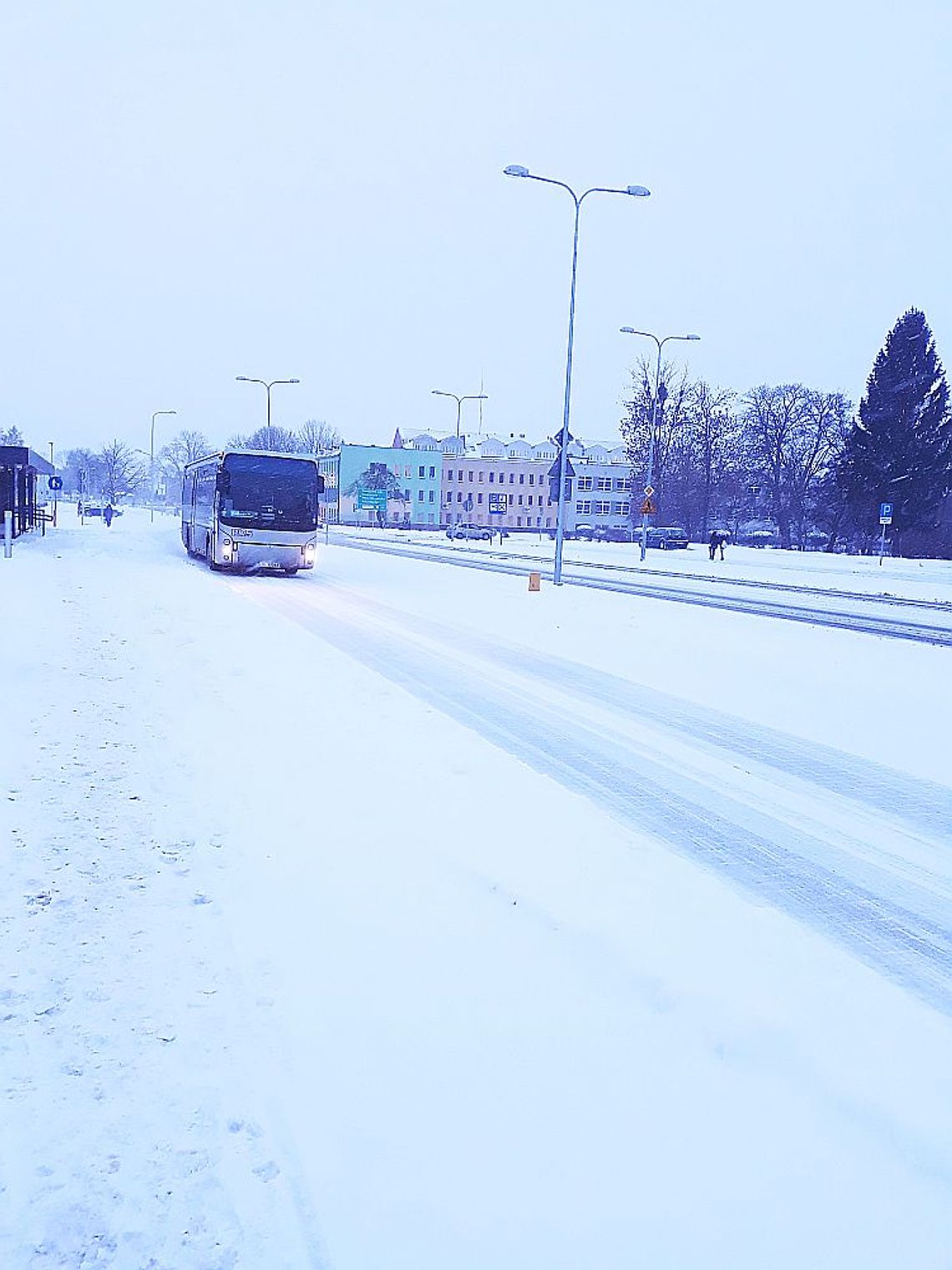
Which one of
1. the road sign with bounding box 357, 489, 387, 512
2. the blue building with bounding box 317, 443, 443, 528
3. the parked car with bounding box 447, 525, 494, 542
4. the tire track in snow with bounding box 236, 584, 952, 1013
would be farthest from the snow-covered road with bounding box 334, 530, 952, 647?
the blue building with bounding box 317, 443, 443, 528

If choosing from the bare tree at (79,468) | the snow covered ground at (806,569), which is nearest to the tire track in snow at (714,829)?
the snow covered ground at (806,569)

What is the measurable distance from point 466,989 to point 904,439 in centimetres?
6865

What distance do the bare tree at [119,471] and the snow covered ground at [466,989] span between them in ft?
302

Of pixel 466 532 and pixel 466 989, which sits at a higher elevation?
pixel 466 532

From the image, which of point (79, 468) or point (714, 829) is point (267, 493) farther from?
point (79, 468)

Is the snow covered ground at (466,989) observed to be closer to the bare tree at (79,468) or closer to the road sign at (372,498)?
the road sign at (372,498)

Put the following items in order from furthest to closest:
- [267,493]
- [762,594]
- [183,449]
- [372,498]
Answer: [183,449], [372,498], [762,594], [267,493]

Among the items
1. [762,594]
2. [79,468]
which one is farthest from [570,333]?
[79,468]

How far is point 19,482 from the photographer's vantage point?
136ft

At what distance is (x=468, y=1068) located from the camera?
3.77 m

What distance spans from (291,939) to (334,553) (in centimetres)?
3908

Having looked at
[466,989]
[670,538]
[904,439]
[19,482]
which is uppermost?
[904,439]

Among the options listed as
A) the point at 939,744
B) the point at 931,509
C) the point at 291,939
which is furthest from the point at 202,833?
the point at 931,509

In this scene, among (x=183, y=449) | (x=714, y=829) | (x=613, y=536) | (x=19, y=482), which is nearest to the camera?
(x=714, y=829)
